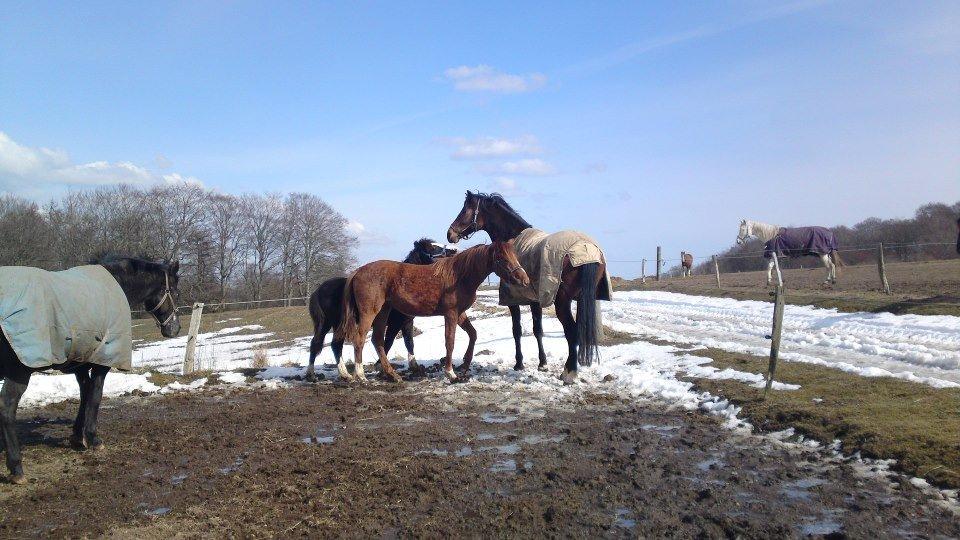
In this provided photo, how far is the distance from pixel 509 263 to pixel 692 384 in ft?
9.91

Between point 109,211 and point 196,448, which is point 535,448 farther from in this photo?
point 109,211

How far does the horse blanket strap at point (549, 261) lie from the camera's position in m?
8.80

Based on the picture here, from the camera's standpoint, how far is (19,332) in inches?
192

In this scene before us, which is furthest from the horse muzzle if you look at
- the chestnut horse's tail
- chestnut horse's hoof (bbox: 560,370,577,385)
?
chestnut horse's hoof (bbox: 560,370,577,385)

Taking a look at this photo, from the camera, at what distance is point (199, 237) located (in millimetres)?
49500

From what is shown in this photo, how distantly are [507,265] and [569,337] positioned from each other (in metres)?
1.40

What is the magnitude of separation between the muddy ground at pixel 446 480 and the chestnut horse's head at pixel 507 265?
2193mm

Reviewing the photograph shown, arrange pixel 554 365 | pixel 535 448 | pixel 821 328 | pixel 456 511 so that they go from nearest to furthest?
pixel 456 511 → pixel 535 448 → pixel 554 365 → pixel 821 328

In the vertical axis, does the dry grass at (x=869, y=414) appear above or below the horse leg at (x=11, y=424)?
below

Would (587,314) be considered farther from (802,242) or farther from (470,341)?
(802,242)

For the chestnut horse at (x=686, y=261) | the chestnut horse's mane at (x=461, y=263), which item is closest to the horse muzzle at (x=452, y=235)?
the chestnut horse's mane at (x=461, y=263)

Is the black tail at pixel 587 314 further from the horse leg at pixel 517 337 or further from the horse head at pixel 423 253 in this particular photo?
the horse head at pixel 423 253

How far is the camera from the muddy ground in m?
3.82

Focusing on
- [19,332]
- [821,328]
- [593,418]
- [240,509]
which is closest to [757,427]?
[593,418]
